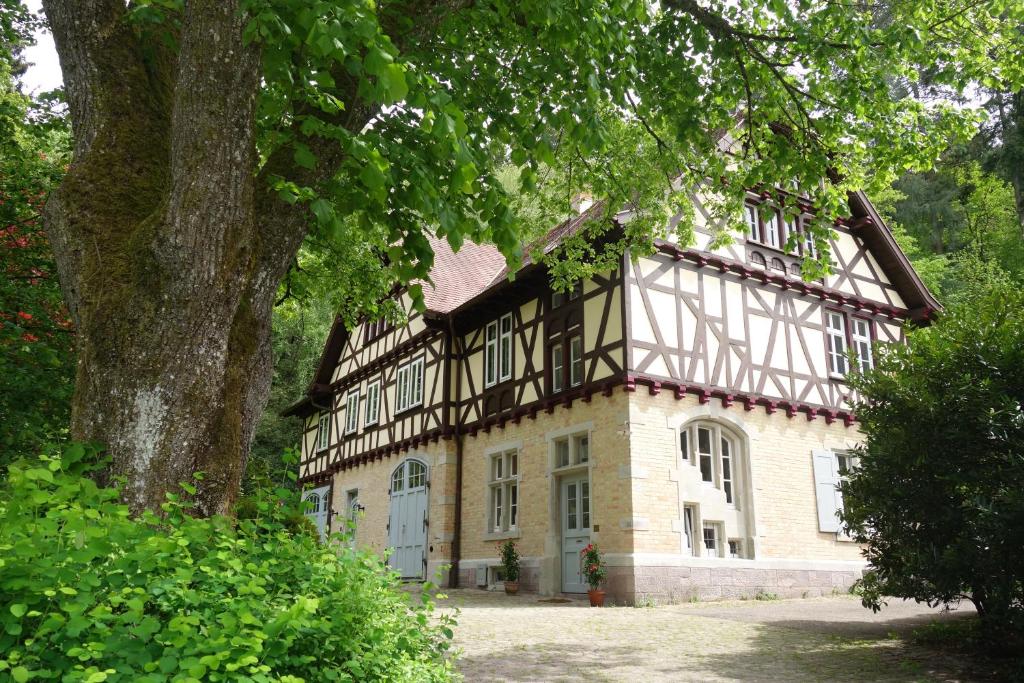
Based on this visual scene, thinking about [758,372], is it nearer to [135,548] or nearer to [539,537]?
[539,537]

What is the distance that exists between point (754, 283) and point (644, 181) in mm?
5533

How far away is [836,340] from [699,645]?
9.79 metres

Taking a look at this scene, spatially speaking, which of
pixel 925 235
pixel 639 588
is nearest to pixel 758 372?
pixel 639 588

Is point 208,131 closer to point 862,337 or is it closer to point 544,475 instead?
point 544,475

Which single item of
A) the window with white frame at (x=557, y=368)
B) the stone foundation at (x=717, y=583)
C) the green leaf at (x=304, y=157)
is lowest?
the stone foundation at (x=717, y=583)

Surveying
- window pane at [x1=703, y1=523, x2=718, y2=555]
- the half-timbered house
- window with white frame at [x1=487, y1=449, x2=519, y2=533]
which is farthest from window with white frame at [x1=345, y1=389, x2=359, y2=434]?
window pane at [x1=703, y1=523, x2=718, y2=555]

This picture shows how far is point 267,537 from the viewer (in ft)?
12.3

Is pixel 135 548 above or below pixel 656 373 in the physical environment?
below

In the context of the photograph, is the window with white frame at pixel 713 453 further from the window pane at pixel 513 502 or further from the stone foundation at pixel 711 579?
the window pane at pixel 513 502

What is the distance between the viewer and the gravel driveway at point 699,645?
19.3ft

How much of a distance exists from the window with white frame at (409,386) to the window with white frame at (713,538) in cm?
769

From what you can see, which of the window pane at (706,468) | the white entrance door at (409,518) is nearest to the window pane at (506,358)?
the white entrance door at (409,518)

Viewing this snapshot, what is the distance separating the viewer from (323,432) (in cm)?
2372

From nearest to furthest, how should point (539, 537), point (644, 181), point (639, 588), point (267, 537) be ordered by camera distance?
point (267, 537)
point (644, 181)
point (639, 588)
point (539, 537)
